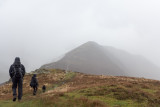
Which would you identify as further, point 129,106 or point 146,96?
point 146,96

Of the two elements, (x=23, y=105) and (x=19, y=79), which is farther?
(x=19, y=79)

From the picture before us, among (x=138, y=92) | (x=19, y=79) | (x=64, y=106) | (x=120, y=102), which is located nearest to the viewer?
(x=64, y=106)

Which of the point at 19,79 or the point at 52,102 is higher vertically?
the point at 19,79

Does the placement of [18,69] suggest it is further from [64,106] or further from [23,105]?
[64,106]

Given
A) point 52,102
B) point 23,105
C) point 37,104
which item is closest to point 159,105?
point 52,102

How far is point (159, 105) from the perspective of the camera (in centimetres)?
1341

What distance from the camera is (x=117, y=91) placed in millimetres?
17109

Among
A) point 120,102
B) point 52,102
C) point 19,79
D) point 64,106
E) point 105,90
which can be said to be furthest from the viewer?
point 105,90

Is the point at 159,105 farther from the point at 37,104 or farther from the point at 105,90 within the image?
the point at 37,104

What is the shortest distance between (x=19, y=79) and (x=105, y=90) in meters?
7.27

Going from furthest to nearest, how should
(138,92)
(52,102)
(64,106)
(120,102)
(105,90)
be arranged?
(105,90) < (138,92) < (120,102) < (52,102) < (64,106)

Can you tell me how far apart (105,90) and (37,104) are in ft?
22.1

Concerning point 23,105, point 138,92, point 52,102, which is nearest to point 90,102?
point 52,102

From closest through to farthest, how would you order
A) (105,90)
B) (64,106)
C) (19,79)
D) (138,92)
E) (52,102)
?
(64,106)
(52,102)
(19,79)
(138,92)
(105,90)
